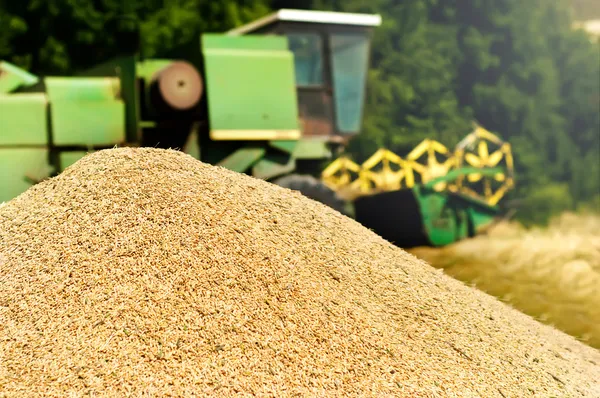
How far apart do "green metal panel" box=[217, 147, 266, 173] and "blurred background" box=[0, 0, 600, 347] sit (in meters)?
1.45

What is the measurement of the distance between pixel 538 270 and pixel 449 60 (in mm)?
11098

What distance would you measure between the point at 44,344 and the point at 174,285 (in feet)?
2.04

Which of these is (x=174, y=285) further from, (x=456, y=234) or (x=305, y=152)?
(x=456, y=234)

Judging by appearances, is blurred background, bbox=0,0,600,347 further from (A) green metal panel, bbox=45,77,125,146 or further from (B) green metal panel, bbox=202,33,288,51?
(B) green metal panel, bbox=202,33,288,51

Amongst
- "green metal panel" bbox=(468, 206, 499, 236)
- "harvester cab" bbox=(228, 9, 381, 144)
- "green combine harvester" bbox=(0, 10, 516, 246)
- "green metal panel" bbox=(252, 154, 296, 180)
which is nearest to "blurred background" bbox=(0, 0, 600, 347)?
"green metal panel" bbox=(468, 206, 499, 236)

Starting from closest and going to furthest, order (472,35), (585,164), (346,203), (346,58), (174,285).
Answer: (174,285), (346,203), (346,58), (585,164), (472,35)

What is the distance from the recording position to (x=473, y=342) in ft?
12.7

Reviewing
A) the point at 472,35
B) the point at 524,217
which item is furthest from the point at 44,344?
the point at 472,35

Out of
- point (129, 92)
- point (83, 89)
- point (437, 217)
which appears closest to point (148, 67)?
point (129, 92)

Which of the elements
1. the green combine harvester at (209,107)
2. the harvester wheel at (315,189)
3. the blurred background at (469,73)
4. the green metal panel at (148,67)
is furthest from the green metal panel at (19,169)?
the harvester wheel at (315,189)

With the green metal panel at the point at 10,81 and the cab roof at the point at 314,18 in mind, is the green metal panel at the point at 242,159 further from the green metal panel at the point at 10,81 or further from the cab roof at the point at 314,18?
the green metal panel at the point at 10,81

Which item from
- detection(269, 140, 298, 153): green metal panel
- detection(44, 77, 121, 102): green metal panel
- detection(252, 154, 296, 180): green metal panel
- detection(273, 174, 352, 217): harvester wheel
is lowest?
detection(273, 174, 352, 217): harvester wheel

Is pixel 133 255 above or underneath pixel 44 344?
above

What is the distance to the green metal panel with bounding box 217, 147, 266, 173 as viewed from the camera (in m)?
6.92
